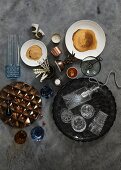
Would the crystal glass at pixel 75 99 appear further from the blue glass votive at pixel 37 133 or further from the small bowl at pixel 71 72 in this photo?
the blue glass votive at pixel 37 133

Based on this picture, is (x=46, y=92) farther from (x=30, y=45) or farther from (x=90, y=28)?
(x=90, y=28)

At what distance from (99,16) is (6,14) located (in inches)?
33.2

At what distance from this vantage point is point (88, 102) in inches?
195

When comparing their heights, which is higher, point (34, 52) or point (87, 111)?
point (34, 52)

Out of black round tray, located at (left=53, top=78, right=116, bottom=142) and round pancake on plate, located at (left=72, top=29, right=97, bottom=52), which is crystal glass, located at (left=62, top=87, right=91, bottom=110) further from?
round pancake on plate, located at (left=72, top=29, right=97, bottom=52)

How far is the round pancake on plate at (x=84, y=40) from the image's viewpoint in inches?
197

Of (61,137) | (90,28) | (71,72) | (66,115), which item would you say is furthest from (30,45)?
(61,137)

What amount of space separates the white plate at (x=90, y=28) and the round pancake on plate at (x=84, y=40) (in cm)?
3

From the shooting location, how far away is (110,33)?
5023mm

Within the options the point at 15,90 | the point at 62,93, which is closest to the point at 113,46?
the point at 62,93

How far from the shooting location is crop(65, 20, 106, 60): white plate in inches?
196

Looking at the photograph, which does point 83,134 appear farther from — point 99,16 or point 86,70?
point 99,16

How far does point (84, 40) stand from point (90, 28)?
0.40 feet

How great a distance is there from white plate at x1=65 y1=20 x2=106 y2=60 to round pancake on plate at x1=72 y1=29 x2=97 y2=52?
27 millimetres
